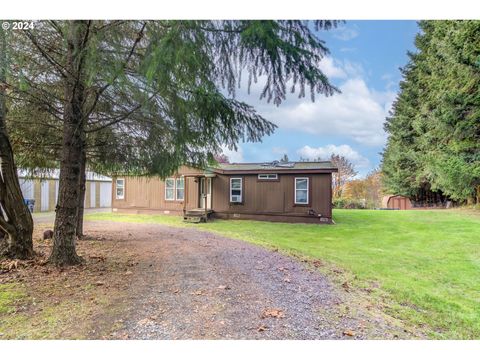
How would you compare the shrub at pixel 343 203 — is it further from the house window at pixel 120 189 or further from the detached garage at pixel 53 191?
the detached garage at pixel 53 191

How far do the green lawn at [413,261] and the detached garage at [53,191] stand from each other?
5118 mm

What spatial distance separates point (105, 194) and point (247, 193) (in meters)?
7.11

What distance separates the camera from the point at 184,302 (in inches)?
91.6

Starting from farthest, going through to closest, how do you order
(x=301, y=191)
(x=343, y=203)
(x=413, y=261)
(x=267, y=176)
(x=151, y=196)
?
(x=343, y=203)
(x=151, y=196)
(x=267, y=176)
(x=301, y=191)
(x=413, y=261)

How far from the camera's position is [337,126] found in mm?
3299

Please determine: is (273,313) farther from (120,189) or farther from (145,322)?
(120,189)

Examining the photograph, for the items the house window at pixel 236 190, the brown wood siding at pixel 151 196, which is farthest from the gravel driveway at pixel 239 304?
the brown wood siding at pixel 151 196

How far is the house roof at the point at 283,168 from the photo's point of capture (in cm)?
868

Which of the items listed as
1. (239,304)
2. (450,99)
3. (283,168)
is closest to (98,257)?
(239,304)

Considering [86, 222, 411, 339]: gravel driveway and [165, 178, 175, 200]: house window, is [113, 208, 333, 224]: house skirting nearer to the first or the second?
[165, 178, 175, 200]: house window

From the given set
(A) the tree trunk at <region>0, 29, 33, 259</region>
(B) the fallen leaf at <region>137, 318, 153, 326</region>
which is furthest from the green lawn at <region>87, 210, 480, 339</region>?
(A) the tree trunk at <region>0, 29, 33, 259</region>

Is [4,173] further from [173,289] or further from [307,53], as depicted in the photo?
[307,53]
